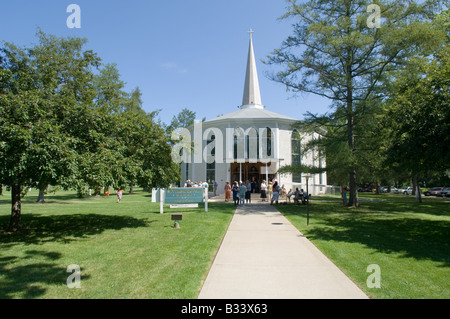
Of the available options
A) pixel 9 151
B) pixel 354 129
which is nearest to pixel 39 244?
pixel 9 151

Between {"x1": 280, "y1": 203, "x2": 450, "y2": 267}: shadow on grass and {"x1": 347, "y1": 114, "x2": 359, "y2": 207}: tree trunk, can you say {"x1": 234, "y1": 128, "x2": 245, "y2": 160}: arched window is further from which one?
{"x1": 280, "y1": 203, "x2": 450, "y2": 267}: shadow on grass

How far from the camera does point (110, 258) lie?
634cm

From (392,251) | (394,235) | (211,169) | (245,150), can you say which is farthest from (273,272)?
(211,169)

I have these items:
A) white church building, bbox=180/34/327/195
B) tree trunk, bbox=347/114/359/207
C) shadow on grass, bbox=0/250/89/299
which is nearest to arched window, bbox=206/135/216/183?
white church building, bbox=180/34/327/195

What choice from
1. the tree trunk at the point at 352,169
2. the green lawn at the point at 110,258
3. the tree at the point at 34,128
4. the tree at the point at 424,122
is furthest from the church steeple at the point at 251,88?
the tree at the point at 34,128

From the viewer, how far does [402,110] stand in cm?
935

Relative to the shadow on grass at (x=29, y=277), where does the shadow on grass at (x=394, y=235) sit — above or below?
below

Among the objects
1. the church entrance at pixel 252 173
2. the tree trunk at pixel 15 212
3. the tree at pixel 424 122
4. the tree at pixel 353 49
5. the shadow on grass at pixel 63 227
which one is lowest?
the shadow on grass at pixel 63 227

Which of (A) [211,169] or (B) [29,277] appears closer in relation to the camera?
(B) [29,277]

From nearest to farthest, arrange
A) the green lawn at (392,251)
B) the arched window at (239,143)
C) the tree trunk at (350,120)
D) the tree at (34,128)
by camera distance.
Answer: the green lawn at (392,251) → the tree at (34,128) → the tree trunk at (350,120) → the arched window at (239,143)

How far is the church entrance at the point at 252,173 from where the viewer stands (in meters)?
26.8

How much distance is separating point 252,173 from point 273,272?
875 inches

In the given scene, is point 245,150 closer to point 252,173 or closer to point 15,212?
point 252,173

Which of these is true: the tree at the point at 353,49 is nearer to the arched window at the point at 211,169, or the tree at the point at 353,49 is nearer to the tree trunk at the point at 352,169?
the tree trunk at the point at 352,169
